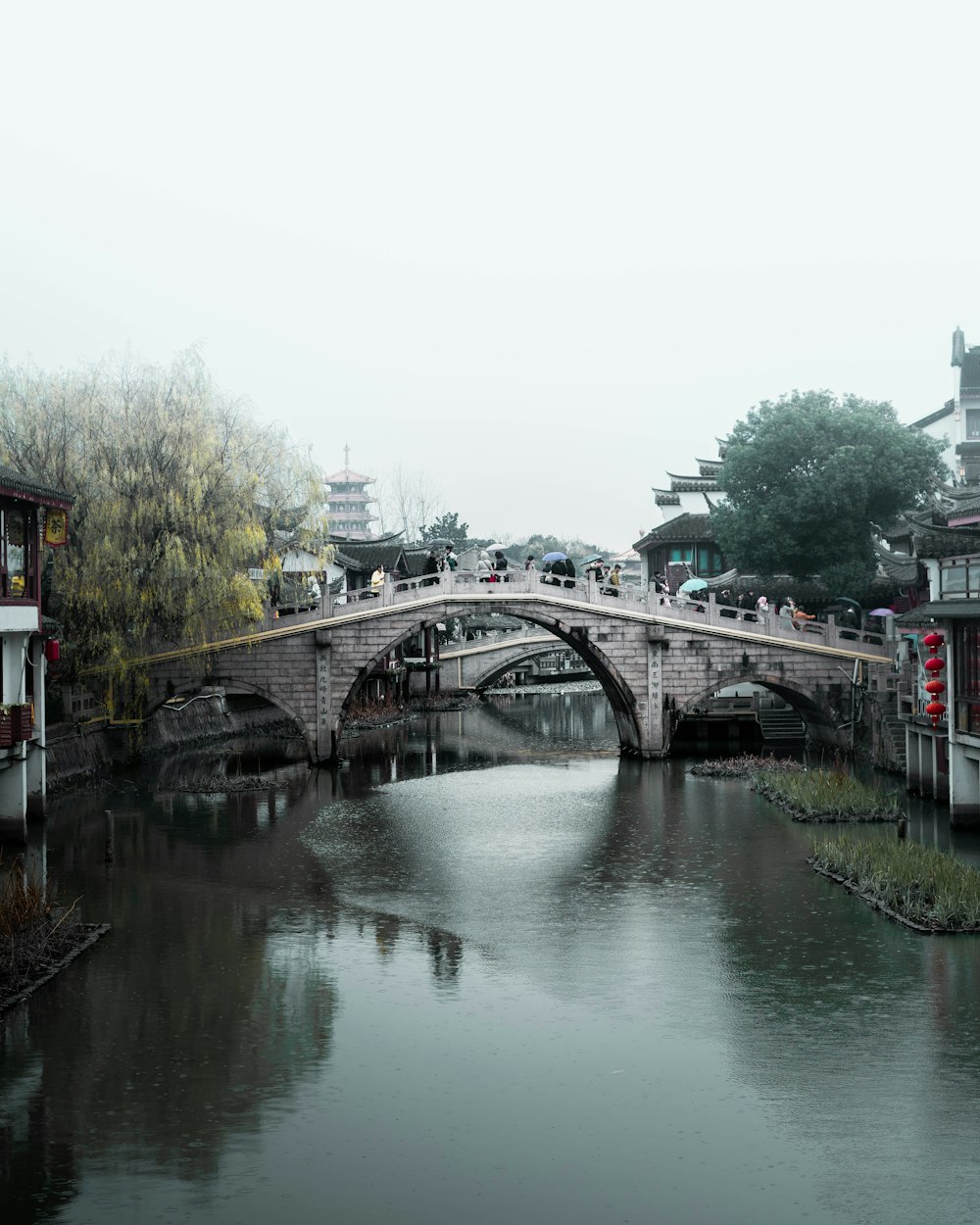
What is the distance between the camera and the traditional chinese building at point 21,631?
26984 millimetres

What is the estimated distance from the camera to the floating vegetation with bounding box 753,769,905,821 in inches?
1208

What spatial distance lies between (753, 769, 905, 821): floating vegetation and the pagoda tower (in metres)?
98.7

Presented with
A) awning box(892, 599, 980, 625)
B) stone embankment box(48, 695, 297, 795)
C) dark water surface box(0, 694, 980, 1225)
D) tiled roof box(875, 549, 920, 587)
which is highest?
tiled roof box(875, 549, 920, 587)

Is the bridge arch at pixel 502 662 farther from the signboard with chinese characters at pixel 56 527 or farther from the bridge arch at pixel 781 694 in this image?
the signboard with chinese characters at pixel 56 527

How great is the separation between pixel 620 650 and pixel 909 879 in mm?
20861

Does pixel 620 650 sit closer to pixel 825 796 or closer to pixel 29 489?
pixel 825 796

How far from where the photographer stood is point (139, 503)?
3631 centimetres

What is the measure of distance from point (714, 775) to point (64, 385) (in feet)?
70.1

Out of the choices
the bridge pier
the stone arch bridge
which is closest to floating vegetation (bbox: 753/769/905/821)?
the stone arch bridge

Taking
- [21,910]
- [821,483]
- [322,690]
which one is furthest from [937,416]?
[21,910]

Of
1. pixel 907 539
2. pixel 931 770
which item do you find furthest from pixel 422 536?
pixel 931 770

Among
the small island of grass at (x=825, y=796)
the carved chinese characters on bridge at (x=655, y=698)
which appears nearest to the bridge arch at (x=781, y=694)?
the carved chinese characters on bridge at (x=655, y=698)

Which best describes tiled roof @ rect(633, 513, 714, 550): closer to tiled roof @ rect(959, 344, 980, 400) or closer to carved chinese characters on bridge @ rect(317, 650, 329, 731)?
tiled roof @ rect(959, 344, 980, 400)

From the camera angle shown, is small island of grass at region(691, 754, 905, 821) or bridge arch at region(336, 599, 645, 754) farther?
bridge arch at region(336, 599, 645, 754)
